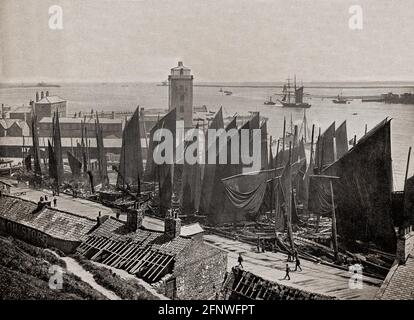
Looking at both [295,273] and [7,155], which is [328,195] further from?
[7,155]

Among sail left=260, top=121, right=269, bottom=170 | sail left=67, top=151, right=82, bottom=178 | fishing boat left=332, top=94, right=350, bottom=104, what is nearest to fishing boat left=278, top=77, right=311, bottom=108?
fishing boat left=332, top=94, right=350, bottom=104

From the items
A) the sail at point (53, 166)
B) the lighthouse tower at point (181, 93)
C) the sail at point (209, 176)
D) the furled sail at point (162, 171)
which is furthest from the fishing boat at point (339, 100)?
the sail at point (53, 166)

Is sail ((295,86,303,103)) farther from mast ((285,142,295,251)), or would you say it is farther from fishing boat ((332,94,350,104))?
mast ((285,142,295,251))

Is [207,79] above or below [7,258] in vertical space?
above

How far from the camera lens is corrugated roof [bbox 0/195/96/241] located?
16.0m

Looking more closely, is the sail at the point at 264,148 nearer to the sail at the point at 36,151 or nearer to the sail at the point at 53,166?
the sail at the point at 53,166

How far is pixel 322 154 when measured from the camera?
17422mm

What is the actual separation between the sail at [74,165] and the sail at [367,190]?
1022cm

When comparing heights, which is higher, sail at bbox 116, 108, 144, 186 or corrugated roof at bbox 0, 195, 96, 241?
sail at bbox 116, 108, 144, 186

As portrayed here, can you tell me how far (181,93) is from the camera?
653 inches

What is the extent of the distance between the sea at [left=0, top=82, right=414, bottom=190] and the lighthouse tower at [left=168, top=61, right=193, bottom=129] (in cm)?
26
